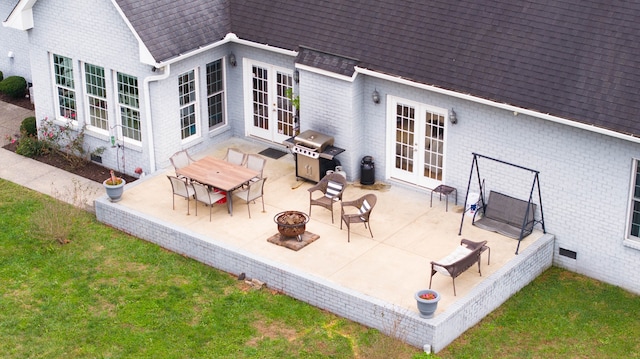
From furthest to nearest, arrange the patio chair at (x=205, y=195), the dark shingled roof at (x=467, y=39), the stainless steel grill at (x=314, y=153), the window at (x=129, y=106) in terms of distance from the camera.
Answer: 1. the window at (x=129, y=106)
2. the stainless steel grill at (x=314, y=153)
3. the patio chair at (x=205, y=195)
4. the dark shingled roof at (x=467, y=39)

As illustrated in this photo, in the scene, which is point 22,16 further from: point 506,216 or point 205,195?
point 506,216

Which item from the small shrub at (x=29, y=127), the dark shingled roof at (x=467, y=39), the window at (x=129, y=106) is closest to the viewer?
the dark shingled roof at (x=467, y=39)

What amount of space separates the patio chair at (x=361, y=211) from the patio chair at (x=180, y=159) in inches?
165

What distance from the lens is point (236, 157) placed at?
24.4 metres

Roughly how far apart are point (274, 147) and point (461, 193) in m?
5.62

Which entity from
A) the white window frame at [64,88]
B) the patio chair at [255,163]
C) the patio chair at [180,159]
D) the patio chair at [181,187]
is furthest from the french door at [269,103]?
the white window frame at [64,88]

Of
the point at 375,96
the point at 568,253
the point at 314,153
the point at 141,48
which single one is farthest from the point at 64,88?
the point at 568,253

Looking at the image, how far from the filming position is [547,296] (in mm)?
20438

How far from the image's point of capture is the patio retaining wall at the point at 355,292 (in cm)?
1878

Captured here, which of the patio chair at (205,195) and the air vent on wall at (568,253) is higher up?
the patio chair at (205,195)

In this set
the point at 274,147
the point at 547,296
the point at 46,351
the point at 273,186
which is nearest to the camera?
the point at 46,351

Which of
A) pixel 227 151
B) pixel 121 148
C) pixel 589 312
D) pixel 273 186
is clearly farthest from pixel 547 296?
pixel 121 148

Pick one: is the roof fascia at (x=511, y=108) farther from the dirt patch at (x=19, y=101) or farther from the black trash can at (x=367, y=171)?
the dirt patch at (x=19, y=101)

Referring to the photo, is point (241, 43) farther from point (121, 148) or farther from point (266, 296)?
point (266, 296)
